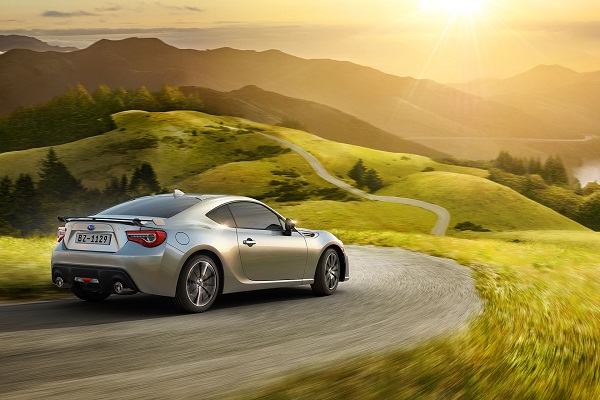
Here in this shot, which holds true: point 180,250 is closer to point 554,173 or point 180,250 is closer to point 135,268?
point 135,268

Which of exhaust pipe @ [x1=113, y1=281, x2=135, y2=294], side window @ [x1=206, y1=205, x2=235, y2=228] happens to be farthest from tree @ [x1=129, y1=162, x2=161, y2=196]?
exhaust pipe @ [x1=113, y1=281, x2=135, y2=294]

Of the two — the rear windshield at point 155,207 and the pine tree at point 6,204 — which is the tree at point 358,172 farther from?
the rear windshield at point 155,207

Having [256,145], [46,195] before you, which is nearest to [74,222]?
[46,195]

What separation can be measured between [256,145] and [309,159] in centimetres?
1713

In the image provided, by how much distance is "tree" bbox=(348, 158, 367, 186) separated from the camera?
14262 cm

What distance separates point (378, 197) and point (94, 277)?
4540 inches

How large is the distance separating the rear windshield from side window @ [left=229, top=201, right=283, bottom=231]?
0.58m

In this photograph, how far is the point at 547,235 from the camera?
88.5m

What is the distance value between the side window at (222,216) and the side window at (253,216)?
94mm

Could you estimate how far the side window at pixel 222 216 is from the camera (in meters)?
10.1

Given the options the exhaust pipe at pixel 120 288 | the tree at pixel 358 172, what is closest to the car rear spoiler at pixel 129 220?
the exhaust pipe at pixel 120 288

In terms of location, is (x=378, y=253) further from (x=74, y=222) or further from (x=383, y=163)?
(x=383, y=163)

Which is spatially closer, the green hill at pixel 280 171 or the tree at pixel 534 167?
the green hill at pixel 280 171

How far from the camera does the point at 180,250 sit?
366 inches
